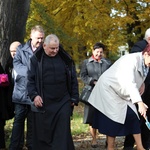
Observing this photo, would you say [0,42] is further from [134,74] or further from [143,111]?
[143,111]

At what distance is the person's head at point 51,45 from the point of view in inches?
205

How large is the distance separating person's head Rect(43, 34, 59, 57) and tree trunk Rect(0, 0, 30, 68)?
6.25 ft

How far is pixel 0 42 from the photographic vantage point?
281 inches

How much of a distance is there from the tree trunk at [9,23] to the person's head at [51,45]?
1.90 m

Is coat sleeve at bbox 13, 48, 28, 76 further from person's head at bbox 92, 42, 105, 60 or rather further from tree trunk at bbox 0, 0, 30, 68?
person's head at bbox 92, 42, 105, 60

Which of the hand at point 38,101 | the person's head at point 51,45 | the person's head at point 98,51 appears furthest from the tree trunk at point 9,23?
the hand at point 38,101

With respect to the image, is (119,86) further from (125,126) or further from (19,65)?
(19,65)

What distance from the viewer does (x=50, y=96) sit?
5273 mm

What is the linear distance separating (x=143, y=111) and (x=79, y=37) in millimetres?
12233

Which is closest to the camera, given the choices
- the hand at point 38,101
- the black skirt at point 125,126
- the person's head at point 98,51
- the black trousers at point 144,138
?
the hand at point 38,101

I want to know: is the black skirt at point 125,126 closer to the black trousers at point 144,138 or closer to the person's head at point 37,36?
→ the black trousers at point 144,138

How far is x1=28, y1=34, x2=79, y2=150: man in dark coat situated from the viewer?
17.2 ft

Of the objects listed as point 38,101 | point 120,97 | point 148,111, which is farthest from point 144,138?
point 38,101

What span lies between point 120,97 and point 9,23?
9.49 feet
